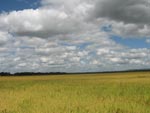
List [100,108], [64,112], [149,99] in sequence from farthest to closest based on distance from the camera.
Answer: [149,99]
[100,108]
[64,112]

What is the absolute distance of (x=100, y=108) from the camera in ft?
55.5

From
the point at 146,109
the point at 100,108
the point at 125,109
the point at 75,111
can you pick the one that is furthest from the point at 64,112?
the point at 146,109

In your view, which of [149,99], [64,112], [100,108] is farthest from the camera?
[149,99]

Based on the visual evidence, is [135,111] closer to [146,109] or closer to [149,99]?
[146,109]

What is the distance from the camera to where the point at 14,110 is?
17.1 metres

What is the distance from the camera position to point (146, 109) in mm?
16391

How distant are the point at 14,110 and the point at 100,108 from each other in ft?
16.2

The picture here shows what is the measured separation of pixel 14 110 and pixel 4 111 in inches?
25.1

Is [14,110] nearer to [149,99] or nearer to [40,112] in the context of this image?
[40,112]

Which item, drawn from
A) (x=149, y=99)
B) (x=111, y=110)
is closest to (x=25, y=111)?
(x=111, y=110)

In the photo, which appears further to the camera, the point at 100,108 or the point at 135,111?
the point at 100,108

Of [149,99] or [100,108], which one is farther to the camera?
[149,99]

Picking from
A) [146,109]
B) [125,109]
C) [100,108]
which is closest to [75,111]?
[100,108]

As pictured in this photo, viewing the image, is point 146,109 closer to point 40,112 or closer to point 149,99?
point 149,99
